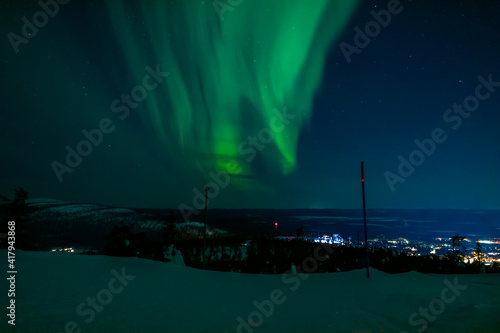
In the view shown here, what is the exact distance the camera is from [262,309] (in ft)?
21.6

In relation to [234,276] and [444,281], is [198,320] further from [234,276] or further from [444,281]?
[444,281]

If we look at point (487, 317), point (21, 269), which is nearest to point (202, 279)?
point (21, 269)

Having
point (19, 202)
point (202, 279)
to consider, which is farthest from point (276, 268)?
point (19, 202)

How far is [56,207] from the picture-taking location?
71312 mm

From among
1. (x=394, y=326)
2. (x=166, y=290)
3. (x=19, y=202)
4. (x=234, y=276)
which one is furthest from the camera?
(x=19, y=202)

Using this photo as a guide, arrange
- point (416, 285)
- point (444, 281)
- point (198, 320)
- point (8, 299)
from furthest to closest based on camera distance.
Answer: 1. point (444, 281)
2. point (416, 285)
3. point (8, 299)
4. point (198, 320)

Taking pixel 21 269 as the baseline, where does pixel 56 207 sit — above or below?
above

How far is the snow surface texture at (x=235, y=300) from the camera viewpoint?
549 centimetres

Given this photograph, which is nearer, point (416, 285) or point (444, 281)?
point (416, 285)

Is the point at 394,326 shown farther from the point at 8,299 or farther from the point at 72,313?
the point at 8,299

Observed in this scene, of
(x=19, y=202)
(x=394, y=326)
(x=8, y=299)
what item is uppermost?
(x=19, y=202)

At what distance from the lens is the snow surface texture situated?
5.49m

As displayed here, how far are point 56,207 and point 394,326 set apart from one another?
84.5 meters

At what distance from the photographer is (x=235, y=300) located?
7340mm
